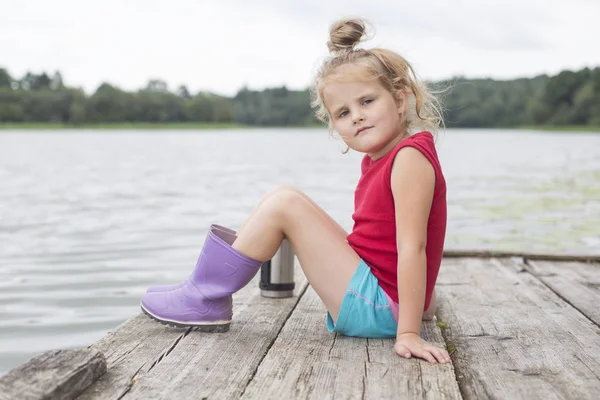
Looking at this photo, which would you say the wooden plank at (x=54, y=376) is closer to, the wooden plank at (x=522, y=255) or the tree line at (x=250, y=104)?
the wooden plank at (x=522, y=255)

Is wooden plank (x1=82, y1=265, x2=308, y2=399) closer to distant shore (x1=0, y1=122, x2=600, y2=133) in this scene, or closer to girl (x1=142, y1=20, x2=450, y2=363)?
girl (x1=142, y1=20, x2=450, y2=363)

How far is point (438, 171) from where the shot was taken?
7.96 ft

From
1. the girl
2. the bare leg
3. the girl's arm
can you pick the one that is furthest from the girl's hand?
the bare leg

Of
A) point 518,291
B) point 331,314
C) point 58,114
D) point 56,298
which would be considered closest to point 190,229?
point 56,298

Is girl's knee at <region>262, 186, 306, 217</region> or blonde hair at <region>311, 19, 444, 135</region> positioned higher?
blonde hair at <region>311, 19, 444, 135</region>

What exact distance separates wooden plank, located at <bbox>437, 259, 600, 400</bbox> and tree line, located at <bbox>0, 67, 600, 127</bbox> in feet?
168

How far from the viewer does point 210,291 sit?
2.64m

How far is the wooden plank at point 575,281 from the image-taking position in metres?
3.17

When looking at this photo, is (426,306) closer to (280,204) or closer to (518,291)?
(280,204)

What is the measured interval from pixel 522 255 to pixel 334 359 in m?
2.60

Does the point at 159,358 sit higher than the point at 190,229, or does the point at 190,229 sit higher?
the point at 159,358

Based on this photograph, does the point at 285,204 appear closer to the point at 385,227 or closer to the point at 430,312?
the point at 385,227

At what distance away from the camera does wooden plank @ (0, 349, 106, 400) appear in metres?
1.81

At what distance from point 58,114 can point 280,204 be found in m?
76.2
